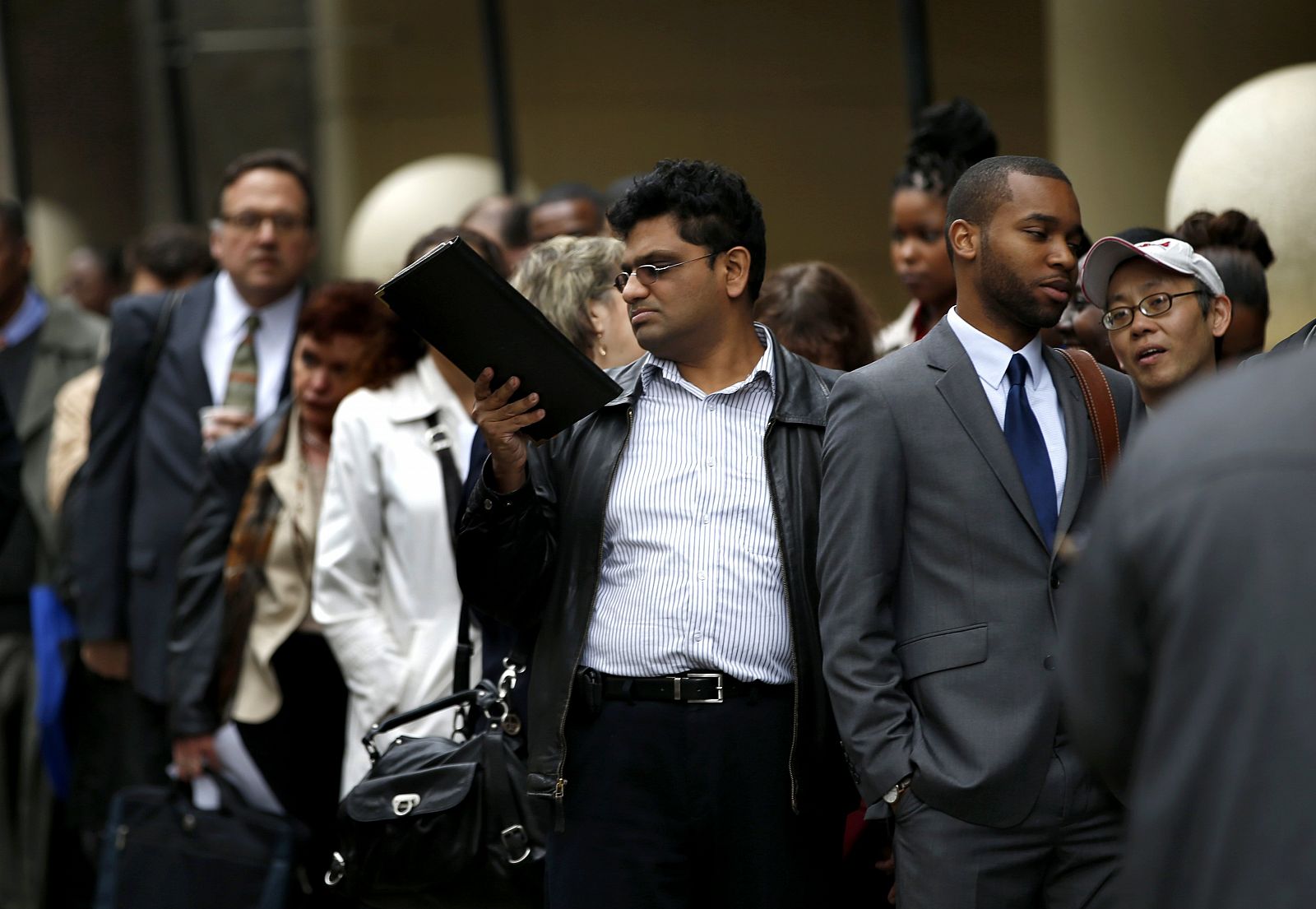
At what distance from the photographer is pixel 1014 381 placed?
3.69 metres

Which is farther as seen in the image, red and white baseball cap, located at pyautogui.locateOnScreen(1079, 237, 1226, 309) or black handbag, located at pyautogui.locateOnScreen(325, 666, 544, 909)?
black handbag, located at pyautogui.locateOnScreen(325, 666, 544, 909)

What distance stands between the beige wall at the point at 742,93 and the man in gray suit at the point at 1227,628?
19.4ft

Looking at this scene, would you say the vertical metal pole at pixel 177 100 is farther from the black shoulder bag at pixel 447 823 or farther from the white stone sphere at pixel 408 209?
the black shoulder bag at pixel 447 823

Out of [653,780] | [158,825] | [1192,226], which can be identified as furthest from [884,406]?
[158,825]

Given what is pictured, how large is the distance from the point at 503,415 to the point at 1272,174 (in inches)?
104

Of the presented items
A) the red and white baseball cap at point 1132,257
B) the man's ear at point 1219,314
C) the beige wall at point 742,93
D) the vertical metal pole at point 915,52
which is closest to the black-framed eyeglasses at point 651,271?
the red and white baseball cap at point 1132,257

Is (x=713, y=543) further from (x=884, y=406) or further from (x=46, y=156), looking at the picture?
(x=46, y=156)

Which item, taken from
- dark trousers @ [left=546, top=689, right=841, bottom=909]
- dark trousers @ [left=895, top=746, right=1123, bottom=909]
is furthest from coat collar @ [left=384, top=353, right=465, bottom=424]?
dark trousers @ [left=895, top=746, right=1123, bottom=909]

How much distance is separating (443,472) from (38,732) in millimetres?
2919

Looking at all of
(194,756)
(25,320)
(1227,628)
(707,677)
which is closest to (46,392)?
(25,320)

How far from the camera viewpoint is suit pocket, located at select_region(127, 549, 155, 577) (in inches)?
248

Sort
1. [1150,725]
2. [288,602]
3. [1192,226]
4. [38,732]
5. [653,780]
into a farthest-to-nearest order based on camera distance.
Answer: [38,732]
[288,602]
[1192,226]
[653,780]
[1150,725]

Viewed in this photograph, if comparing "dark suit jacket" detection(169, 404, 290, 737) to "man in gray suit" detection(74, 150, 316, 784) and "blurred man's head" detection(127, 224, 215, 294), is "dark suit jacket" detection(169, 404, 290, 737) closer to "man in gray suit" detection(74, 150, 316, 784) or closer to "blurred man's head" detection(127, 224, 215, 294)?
"man in gray suit" detection(74, 150, 316, 784)

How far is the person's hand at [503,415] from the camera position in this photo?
3.78m
